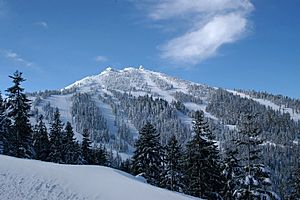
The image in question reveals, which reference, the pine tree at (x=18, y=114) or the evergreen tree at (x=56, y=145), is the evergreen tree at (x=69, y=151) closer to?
the evergreen tree at (x=56, y=145)

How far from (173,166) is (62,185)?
70.8ft

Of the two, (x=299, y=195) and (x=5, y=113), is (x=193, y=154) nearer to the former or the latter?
(x=299, y=195)

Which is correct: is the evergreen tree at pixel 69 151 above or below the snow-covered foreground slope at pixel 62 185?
above

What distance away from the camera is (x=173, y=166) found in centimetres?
4038

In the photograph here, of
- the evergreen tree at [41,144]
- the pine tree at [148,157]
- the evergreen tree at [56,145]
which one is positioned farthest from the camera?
the evergreen tree at [41,144]

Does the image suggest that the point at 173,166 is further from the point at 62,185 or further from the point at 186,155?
the point at 62,185

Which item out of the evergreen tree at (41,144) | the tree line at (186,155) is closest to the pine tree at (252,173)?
the tree line at (186,155)

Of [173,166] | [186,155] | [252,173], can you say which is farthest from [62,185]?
[173,166]

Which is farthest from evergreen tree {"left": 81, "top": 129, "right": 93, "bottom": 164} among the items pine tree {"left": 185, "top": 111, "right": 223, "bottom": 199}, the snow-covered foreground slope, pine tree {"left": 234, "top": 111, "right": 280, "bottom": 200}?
the snow-covered foreground slope

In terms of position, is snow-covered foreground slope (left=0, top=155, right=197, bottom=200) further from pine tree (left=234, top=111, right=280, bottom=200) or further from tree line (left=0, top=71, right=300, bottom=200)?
tree line (left=0, top=71, right=300, bottom=200)

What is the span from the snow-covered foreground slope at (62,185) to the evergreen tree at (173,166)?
1830cm

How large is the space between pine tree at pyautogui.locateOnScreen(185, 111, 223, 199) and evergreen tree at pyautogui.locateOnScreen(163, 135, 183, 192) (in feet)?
17.1

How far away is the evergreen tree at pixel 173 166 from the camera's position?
40281mm

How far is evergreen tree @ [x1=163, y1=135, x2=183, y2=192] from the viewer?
132 ft
